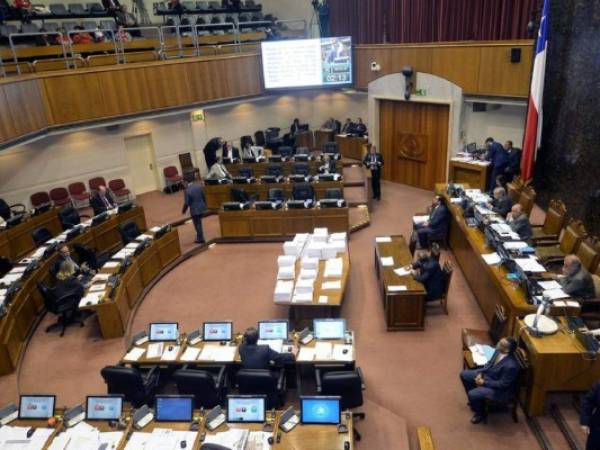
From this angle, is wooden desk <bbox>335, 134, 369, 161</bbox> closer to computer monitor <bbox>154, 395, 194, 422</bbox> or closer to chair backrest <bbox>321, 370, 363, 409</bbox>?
chair backrest <bbox>321, 370, 363, 409</bbox>

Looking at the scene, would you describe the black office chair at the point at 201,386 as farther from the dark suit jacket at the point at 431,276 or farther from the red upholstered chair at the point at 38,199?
the red upholstered chair at the point at 38,199

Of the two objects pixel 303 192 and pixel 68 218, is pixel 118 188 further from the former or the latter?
pixel 303 192

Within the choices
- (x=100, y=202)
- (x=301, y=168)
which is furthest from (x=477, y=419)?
(x=100, y=202)

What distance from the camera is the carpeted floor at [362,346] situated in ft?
18.7

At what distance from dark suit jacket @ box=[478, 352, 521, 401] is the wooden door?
908cm

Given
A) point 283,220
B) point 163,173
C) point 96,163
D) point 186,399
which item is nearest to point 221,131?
point 163,173

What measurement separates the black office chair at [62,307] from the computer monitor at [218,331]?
292cm

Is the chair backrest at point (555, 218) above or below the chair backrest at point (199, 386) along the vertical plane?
above

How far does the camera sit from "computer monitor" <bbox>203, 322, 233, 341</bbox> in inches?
260

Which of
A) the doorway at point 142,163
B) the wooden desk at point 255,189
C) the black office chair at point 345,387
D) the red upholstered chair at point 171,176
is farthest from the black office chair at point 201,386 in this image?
the doorway at point 142,163

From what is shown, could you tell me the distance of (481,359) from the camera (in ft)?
19.5

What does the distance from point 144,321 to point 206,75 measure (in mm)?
8377

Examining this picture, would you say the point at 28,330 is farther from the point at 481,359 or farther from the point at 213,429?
the point at 481,359

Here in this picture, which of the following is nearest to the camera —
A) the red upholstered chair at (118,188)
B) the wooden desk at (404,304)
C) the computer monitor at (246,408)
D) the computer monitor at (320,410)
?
the computer monitor at (320,410)
